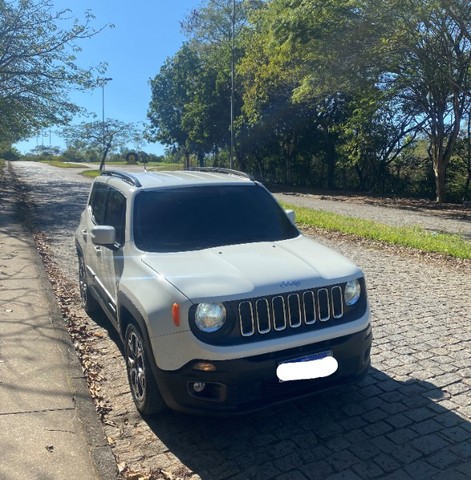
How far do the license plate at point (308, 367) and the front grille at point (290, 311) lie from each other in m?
0.22

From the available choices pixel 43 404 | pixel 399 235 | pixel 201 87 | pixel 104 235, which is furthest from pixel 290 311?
pixel 201 87

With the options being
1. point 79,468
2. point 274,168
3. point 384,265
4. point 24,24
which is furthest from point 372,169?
point 79,468

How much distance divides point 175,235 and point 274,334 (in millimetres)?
1399

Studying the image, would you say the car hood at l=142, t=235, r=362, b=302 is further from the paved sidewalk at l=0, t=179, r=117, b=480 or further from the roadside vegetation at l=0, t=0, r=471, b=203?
the roadside vegetation at l=0, t=0, r=471, b=203

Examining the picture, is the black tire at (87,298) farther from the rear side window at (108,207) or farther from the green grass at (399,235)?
the green grass at (399,235)

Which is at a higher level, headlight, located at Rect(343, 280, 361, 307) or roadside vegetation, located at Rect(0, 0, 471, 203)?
roadside vegetation, located at Rect(0, 0, 471, 203)

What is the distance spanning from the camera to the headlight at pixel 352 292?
3734 mm

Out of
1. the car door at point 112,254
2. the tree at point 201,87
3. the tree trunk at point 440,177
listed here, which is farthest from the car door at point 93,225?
the tree at point 201,87

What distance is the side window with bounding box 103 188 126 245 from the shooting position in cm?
460

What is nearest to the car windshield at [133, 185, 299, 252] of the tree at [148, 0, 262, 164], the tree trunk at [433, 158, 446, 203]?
the tree trunk at [433, 158, 446, 203]

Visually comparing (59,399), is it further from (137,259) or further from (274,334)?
(274,334)

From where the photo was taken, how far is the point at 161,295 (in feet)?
11.4

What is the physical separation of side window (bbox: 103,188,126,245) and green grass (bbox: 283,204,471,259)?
686 cm

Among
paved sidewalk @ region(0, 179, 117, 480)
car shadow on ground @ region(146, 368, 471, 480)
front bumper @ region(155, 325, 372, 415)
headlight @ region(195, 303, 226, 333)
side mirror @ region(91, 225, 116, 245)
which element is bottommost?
paved sidewalk @ region(0, 179, 117, 480)
